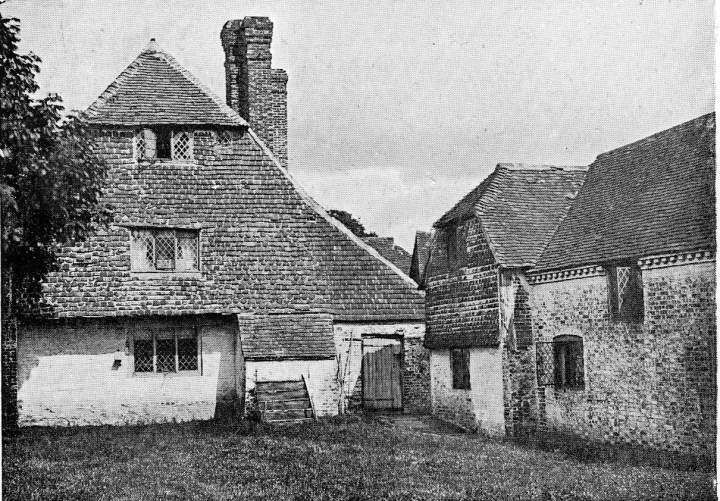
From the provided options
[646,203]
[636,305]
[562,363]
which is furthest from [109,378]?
[646,203]

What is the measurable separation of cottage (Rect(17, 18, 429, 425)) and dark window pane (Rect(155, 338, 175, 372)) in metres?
0.03

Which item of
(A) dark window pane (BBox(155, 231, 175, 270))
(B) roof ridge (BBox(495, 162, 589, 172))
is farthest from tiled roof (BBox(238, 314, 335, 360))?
(B) roof ridge (BBox(495, 162, 589, 172))

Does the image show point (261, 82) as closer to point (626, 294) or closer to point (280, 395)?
point (280, 395)

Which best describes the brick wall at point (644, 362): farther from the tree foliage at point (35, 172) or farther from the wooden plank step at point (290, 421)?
the tree foliage at point (35, 172)

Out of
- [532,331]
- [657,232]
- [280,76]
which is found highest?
[280,76]

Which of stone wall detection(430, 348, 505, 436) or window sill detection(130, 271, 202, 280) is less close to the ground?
window sill detection(130, 271, 202, 280)

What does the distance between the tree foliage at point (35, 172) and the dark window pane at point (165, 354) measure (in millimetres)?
3759

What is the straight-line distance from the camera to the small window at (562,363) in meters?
17.7

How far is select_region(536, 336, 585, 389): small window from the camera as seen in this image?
17.7 m

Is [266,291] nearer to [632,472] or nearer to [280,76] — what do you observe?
[280,76]

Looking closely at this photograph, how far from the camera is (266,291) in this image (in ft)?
68.0

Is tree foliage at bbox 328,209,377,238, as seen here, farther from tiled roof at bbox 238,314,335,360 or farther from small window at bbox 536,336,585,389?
small window at bbox 536,336,585,389

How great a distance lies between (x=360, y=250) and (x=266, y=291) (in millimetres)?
2738

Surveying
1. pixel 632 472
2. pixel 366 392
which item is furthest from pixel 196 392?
pixel 632 472
